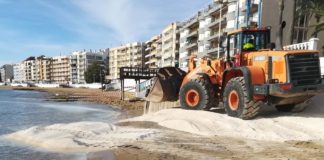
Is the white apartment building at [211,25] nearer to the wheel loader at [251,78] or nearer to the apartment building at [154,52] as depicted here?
the apartment building at [154,52]

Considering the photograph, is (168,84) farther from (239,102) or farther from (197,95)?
(239,102)

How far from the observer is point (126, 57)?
158 m

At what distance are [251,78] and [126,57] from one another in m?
147

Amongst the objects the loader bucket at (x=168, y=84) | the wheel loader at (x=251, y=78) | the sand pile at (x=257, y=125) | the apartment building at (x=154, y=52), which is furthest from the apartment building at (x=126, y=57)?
the sand pile at (x=257, y=125)

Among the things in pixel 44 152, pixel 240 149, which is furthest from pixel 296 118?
pixel 44 152

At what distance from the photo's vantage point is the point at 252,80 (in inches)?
494

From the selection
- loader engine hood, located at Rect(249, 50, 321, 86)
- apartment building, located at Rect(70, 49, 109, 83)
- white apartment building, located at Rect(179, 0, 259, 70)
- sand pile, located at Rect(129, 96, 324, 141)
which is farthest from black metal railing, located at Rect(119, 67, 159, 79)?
apartment building, located at Rect(70, 49, 109, 83)

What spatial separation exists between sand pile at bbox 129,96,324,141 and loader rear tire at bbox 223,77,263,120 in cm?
29

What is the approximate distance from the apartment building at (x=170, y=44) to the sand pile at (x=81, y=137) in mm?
83640

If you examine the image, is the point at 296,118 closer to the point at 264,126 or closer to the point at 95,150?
the point at 264,126

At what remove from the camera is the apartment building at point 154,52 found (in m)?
120

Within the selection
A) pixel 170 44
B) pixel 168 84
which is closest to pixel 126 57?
pixel 170 44

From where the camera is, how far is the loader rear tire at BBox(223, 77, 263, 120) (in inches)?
496

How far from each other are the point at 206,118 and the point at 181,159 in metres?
4.49
